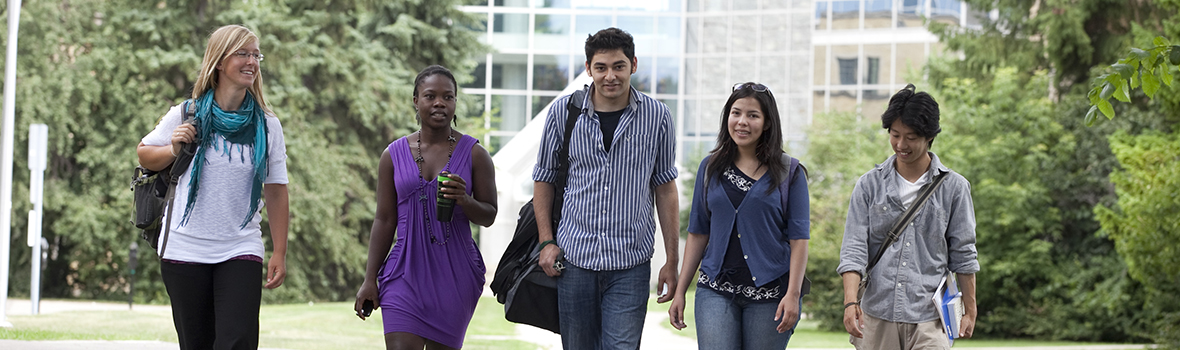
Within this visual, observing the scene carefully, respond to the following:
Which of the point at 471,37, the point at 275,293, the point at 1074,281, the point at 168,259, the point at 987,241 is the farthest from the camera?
the point at 471,37

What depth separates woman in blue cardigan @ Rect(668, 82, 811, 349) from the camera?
437cm

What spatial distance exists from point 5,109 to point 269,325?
15.0 feet

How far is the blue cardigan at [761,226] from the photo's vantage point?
4391mm

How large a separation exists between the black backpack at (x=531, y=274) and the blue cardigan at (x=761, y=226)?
2.05ft

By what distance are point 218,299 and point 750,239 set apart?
2.20 metres

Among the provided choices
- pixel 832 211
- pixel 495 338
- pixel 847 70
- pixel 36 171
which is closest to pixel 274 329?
pixel 495 338

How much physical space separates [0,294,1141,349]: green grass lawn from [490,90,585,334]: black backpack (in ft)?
26.1

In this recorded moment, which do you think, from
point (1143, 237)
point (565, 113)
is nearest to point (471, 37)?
point (1143, 237)

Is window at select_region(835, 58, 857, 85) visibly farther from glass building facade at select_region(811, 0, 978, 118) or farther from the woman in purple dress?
the woman in purple dress

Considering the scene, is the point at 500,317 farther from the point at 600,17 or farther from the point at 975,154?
the point at 600,17

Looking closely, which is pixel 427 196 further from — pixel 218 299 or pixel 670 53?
pixel 670 53

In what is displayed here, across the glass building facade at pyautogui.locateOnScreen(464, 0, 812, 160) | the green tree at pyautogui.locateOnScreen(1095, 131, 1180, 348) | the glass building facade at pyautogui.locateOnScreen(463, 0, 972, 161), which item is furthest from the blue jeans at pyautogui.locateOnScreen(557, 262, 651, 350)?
the glass building facade at pyautogui.locateOnScreen(464, 0, 812, 160)

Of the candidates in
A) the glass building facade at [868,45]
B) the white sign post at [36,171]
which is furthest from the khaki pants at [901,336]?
the glass building facade at [868,45]

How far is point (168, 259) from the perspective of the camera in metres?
4.32
